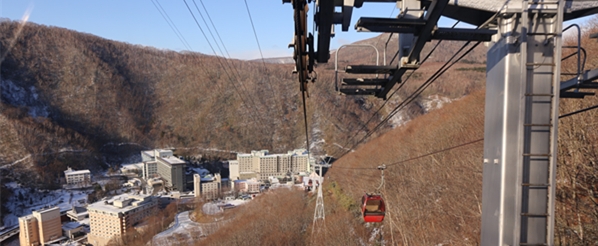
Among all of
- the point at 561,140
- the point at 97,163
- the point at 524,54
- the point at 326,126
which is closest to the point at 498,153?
the point at 524,54

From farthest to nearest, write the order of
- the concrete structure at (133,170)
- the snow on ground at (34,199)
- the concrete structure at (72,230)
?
the concrete structure at (133,170)
the snow on ground at (34,199)
the concrete structure at (72,230)

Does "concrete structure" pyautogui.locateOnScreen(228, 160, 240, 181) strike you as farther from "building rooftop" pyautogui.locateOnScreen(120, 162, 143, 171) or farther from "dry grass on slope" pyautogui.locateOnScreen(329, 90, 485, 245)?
"dry grass on slope" pyautogui.locateOnScreen(329, 90, 485, 245)

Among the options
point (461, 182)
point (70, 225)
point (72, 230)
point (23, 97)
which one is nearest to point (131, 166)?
point (70, 225)

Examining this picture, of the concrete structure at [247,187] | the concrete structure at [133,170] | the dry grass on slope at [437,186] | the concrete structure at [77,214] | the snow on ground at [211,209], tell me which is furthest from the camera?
the concrete structure at [133,170]

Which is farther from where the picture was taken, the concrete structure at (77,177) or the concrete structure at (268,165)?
the concrete structure at (268,165)

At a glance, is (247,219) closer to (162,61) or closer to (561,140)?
(561,140)

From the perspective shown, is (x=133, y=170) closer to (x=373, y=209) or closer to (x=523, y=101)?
(x=373, y=209)

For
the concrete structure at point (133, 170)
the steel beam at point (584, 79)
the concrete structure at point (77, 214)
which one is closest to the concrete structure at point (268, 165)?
the concrete structure at point (133, 170)

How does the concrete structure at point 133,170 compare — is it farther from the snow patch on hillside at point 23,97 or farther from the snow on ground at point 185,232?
the snow on ground at point 185,232
